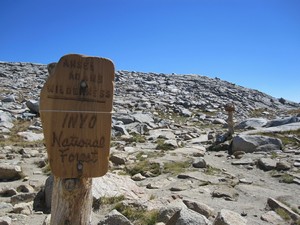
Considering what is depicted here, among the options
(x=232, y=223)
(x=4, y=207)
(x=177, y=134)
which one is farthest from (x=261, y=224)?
(x=177, y=134)

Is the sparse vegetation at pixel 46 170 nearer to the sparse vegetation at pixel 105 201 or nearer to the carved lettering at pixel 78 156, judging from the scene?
the sparse vegetation at pixel 105 201

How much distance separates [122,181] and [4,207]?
2474mm

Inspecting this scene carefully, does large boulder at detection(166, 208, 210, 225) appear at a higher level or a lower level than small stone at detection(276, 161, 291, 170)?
lower

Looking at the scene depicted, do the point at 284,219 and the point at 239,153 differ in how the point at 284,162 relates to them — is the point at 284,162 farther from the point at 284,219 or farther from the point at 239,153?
the point at 284,219

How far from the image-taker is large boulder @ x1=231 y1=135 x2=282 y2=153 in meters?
13.2

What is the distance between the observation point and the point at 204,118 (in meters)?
30.6

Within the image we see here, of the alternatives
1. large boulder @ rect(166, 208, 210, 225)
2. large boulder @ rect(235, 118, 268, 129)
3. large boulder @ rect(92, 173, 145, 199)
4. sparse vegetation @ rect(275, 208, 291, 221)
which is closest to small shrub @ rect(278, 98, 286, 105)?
large boulder @ rect(235, 118, 268, 129)

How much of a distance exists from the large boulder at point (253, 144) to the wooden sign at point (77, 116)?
1108cm

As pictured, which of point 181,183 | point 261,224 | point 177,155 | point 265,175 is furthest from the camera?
point 177,155

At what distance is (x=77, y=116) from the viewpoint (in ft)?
9.70

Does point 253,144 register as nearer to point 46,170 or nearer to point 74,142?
point 46,170

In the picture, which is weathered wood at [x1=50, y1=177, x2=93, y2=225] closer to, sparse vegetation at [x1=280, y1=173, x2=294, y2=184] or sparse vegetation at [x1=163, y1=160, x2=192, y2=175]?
sparse vegetation at [x1=163, y1=160, x2=192, y2=175]

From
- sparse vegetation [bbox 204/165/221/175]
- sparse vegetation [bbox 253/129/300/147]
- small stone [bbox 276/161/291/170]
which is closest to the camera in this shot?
sparse vegetation [bbox 204/165/221/175]

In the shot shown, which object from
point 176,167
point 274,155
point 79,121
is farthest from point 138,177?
point 79,121
